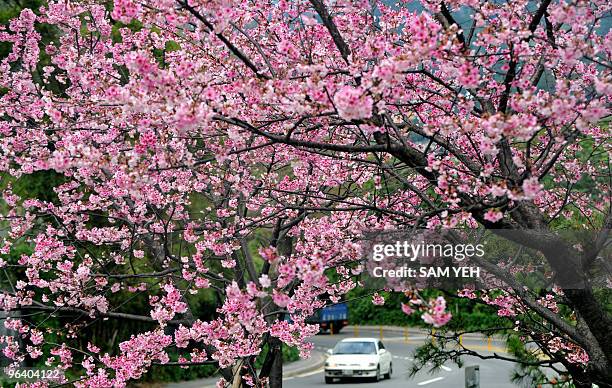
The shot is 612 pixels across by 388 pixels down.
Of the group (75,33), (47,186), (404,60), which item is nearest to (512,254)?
(404,60)

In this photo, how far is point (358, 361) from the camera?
21578 millimetres

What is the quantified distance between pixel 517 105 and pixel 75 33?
5865 mm

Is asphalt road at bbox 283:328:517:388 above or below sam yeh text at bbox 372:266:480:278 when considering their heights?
below

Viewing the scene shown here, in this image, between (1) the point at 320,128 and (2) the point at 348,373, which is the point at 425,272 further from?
(2) the point at 348,373

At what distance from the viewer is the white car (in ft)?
69.2

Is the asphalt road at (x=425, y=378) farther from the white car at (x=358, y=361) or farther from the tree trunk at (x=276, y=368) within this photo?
the tree trunk at (x=276, y=368)

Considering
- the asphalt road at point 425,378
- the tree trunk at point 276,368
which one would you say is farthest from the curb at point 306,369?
the tree trunk at point 276,368

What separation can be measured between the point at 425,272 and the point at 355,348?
1594 cm

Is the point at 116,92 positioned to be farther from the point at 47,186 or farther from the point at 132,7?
the point at 47,186

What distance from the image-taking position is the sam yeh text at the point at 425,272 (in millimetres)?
6625

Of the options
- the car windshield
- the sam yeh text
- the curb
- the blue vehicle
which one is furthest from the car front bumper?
the blue vehicle

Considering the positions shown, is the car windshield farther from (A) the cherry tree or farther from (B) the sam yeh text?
(B) the sam yeh text

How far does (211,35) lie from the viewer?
4.58 meters

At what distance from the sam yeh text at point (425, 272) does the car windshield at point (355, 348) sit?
15581mm
